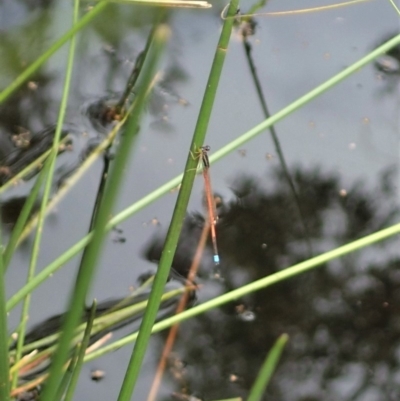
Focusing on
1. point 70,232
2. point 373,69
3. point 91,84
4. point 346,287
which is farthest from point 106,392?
point 373,69

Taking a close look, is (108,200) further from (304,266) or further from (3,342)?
(304,266)

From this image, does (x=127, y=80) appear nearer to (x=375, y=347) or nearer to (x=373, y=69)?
(x=373, y=69)

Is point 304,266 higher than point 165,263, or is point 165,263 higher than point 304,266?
point 304,266

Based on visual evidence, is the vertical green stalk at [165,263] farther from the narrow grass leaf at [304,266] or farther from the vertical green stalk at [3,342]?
the narrow grass leaf at [304,266]

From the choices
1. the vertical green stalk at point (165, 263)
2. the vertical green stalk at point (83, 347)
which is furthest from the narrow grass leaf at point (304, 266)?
the vertical green stalk at point (165, 263)

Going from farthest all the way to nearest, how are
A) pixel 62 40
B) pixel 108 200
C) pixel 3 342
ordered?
pixel 62 40 → pixel 3 342 → pixel 108 200

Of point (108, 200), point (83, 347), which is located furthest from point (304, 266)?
point (108, 200)
